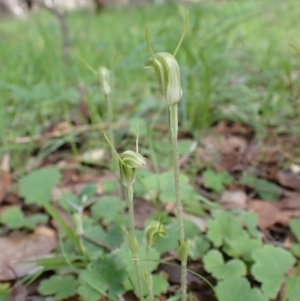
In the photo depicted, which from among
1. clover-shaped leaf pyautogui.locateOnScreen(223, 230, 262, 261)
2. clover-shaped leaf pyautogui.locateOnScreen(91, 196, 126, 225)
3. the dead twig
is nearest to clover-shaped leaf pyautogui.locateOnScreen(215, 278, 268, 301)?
clover-shaped leaf pyautogui.locateOnScreen(223, 230, 262, 261)

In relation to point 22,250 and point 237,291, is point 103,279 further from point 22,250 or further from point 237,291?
→ point 22,250

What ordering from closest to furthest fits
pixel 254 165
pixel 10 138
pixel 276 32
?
pixel 254 165, pixel 10 138, pixel 276 32

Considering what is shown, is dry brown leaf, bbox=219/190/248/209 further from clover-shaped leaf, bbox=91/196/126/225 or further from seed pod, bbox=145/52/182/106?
seed pod, bbox=145/52/182/106

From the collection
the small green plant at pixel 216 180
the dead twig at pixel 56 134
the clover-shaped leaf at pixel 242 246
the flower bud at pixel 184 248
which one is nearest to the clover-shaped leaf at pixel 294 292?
the clover-shaped leaf at pixel 242 246

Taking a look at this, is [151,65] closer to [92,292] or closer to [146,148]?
[92,292]

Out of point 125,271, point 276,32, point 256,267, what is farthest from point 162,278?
point 276,32

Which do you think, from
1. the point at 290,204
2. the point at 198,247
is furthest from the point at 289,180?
the point at 198,247

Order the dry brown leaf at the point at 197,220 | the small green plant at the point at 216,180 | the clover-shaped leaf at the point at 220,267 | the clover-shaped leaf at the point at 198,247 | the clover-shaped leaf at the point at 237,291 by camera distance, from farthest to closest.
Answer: the small green plant at the point at 216,180, the dry brown leaf at the point at 197,220, the clover-shaped leaf at the point at 198,247, the clover-shaped leaf at the point at 220,267, the clover-shaped leaf at the point at 237,291

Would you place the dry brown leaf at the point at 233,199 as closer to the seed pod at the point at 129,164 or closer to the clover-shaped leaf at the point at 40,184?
the clover-shaped leaf at the point at 40,184
